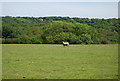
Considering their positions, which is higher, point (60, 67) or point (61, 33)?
point (60, 67)

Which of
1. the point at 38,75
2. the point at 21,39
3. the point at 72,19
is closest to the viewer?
the point at 38,75

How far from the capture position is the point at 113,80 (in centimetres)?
763

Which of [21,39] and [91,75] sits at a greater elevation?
[91,75]

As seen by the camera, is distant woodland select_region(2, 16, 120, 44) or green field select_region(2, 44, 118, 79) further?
distant woodland select_region(2, 16, 120, 44)

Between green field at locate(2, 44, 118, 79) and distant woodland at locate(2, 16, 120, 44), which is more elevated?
green field at locate(2, 44, 118, 79)

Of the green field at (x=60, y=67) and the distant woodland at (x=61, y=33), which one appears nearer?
the green field at (x=60, y=67)

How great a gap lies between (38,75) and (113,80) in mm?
2400

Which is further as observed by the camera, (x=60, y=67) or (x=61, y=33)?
(x=61, y=33)

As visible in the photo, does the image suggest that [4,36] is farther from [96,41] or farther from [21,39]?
[96,41]

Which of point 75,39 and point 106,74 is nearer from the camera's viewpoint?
point 106,74

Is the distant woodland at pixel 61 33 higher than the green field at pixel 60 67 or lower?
lower

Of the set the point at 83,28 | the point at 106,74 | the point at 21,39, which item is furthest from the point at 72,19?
the point at 106,74

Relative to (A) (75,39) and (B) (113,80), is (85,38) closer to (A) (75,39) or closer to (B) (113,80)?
(A) (75,39)

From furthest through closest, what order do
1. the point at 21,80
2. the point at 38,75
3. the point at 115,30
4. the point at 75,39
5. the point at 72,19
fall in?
1. the point at 72,19
2. the point at 115,30
3. the point at 75,39
4. the point at 38,75
5. the point at 21,80
